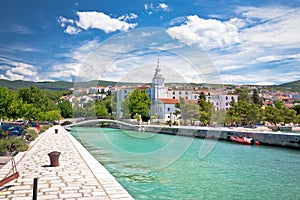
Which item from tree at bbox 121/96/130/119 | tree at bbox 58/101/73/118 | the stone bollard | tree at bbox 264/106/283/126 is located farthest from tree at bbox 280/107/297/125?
tree at bbox 58/101/73/118

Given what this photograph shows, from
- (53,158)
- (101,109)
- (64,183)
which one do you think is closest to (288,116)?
A: (101,109)

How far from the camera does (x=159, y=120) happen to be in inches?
1951

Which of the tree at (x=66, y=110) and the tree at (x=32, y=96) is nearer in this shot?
the tree at (x=32, y=96)

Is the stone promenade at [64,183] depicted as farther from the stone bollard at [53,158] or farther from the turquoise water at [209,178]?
the turquoise water at [209,178]

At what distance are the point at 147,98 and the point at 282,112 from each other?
25228 mm

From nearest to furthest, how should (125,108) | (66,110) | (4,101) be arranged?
(4,101) → (125,108) → (66,110)

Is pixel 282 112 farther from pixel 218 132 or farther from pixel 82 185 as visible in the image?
pixel 82 185

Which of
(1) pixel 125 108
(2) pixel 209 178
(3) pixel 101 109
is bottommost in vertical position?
(2) pixel 209 178

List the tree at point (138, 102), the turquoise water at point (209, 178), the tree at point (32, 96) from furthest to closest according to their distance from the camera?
the tree at point (32, 96)
the tree at point (138, 102)
the turquoise water at point (209, 178)

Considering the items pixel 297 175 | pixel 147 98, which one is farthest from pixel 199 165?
pixel 147 98

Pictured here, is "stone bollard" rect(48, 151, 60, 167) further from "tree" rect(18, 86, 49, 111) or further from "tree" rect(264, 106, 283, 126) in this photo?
"tree" rect(264, 106, 283, 126)

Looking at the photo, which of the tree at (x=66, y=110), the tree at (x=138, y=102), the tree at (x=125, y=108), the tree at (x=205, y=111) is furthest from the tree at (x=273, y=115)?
the tree at (x=66, y=110)

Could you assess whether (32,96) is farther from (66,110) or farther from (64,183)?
(64,183)

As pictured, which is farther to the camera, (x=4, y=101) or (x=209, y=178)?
(x=4, y=101)
